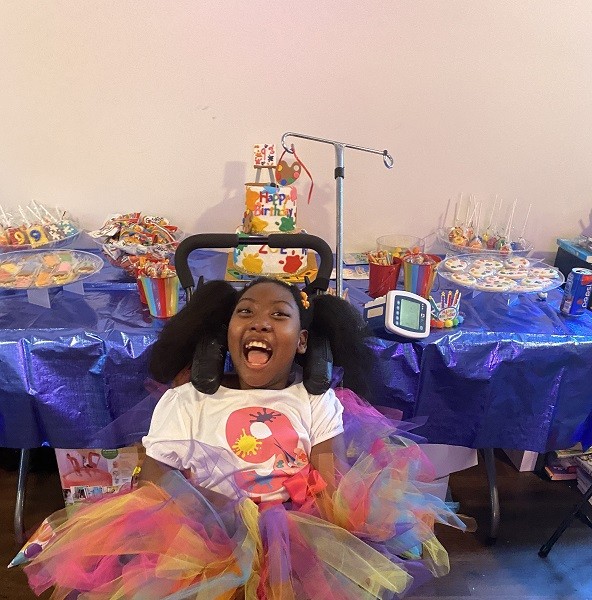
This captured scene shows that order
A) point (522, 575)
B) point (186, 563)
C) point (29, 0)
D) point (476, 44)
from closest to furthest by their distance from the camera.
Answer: point (186, 563) < point (522, 575) < point (29, 0) < point (476, 44)

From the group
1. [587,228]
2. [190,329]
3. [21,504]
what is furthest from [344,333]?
[587,228]

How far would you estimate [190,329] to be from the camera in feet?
3.98

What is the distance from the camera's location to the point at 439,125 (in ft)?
6.26

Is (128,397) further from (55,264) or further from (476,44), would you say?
(476,44)

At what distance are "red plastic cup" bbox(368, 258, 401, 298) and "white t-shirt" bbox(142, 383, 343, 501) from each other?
1.67 ft

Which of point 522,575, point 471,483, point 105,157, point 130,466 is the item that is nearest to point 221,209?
point 105,157

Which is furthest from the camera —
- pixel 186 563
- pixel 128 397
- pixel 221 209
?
pixel 221 209

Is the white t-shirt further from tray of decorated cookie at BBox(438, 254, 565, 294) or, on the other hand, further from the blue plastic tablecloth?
tray of decorated cookie at BBox(438, 254, 565, 294)

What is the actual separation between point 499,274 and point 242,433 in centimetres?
98

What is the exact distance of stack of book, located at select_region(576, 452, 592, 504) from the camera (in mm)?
1837

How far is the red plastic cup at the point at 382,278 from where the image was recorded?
1587 mm

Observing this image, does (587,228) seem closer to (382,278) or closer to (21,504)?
(382,278)

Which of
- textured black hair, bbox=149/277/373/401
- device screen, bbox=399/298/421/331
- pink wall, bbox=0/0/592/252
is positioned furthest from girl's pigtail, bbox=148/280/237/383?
pink wall, bbox=0/0/592/252

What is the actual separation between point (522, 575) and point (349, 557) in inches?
37.3
